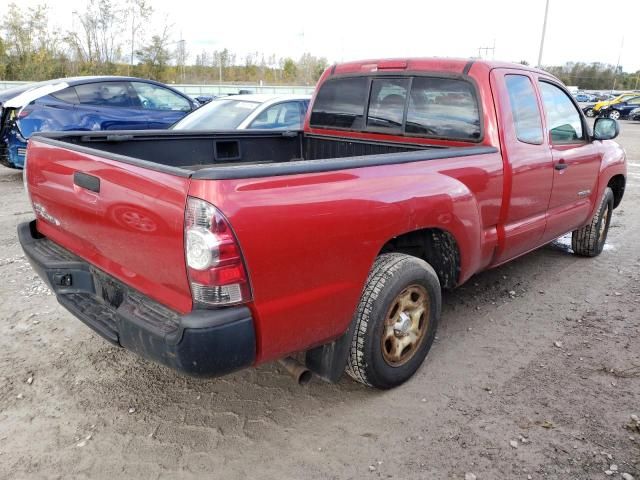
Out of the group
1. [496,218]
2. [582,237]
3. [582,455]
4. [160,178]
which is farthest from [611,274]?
[160,178]

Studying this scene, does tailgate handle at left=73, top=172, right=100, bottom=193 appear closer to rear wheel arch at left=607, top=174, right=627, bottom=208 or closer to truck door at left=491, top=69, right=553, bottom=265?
truck door at left=491, top=69, right=553, bottom=265

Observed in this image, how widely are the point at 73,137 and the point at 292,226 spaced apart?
2.01m

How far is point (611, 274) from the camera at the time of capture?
5023 mm

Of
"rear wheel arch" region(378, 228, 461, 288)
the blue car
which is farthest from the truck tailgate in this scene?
the blue car

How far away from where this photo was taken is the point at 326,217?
228cm

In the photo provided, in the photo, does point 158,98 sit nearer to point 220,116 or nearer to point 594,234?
point 220,116

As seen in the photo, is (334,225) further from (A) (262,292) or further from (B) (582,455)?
(B) (582,455)

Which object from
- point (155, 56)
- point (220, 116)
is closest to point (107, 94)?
point (220, 116)

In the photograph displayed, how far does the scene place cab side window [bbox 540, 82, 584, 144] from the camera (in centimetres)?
410

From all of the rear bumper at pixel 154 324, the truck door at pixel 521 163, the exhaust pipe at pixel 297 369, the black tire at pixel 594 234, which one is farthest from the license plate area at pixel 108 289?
the black tire at pixel 594 234

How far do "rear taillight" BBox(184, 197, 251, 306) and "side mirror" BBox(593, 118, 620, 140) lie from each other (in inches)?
149

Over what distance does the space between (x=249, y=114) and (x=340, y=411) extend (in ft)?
15.3

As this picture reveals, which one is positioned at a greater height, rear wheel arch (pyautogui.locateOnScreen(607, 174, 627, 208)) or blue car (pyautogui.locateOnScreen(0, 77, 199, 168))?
blue car (pyautogui.locateOnScreen(0, 77, 199, 168))

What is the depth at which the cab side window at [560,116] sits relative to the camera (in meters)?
4.10
